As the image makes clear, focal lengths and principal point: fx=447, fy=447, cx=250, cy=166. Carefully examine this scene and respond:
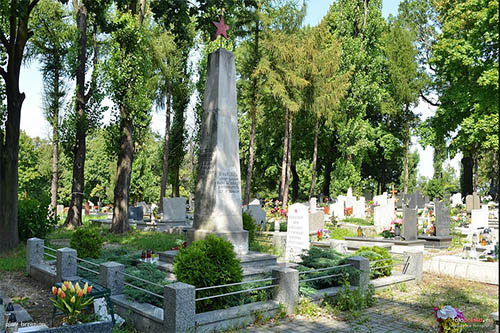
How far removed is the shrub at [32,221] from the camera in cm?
1445

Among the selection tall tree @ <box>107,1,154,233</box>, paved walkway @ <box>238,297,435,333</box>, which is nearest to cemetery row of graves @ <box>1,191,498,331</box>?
paved walkway @ <box>238,297,435,333</box>

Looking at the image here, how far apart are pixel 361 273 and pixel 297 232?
3.75m

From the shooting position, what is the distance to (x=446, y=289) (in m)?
10.2

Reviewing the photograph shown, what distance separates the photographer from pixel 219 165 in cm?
1009

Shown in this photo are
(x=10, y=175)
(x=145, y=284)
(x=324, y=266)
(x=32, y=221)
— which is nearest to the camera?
(x=145, y=284)

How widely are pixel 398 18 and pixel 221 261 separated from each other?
38045 millimetres

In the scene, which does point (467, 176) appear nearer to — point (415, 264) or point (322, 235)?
point (322, 235)

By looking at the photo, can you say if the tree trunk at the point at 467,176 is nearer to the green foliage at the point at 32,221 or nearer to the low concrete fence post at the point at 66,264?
the green foliage at the point at 32,221

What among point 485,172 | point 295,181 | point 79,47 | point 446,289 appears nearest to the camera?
point 446,289

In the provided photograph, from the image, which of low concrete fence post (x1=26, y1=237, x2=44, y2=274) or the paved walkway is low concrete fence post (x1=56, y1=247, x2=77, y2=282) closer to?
low concrete fence post (x1=26, y1=237, x2=44, y2=274)

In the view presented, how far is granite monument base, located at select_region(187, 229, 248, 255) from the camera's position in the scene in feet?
32.7

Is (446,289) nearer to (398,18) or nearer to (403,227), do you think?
(403,227)

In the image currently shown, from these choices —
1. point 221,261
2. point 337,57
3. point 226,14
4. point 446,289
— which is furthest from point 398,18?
point 221,261

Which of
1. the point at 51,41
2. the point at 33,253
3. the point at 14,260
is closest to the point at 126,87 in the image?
the point at 51,41
